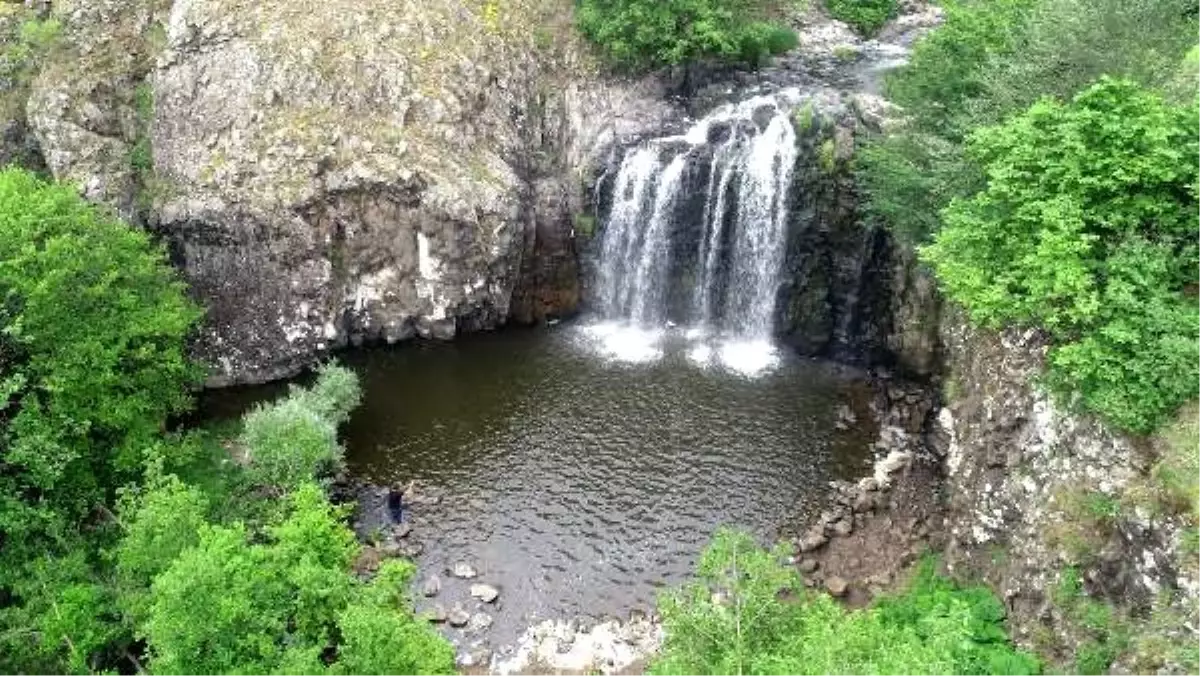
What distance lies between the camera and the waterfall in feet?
119

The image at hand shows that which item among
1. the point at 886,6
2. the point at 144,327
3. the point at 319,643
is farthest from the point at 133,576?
the point at 886,6

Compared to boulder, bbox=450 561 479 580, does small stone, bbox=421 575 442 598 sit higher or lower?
lower

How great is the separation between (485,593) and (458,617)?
1080 mm

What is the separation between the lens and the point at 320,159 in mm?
35438

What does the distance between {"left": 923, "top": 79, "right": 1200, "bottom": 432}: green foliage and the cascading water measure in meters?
15.0

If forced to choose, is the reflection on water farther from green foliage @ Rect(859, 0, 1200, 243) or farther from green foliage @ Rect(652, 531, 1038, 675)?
green foliage @ Rect(859, 0, 1200, 243)

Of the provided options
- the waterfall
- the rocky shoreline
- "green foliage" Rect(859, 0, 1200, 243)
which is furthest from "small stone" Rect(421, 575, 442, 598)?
"green foliage" Rect(859, 0, 1200, 243)

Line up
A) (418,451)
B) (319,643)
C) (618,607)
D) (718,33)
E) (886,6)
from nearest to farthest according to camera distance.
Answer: (319,643) < (618,607) < (418,451) < (718,33) < (886,6)

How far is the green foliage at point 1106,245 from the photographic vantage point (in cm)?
1883

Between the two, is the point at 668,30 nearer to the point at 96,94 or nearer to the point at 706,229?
the point at 706,229

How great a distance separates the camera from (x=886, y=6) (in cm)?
4641

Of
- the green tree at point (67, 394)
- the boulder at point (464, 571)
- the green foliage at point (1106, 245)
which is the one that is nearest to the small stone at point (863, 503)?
the green foliage at point (1106, 245)

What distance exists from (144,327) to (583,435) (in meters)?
14.5

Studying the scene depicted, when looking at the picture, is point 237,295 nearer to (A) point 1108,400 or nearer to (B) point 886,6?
(A) point 1108,400
